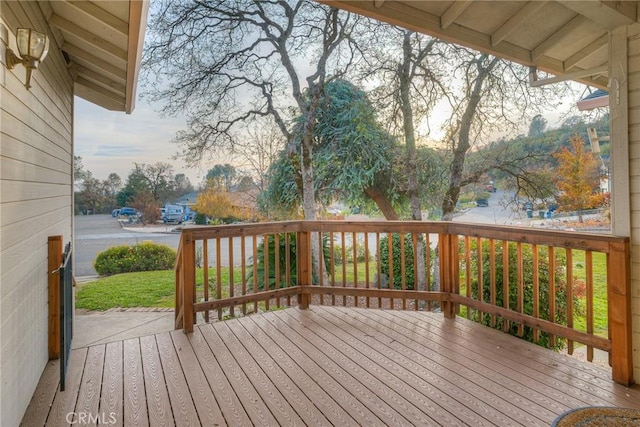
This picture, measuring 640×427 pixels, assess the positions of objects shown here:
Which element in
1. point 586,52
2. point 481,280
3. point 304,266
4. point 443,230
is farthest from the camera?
point 304,266

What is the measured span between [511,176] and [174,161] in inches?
279

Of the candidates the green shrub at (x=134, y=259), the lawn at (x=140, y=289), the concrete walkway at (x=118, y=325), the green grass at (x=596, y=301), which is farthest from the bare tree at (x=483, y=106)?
the green shrub at (x=134, y=259)

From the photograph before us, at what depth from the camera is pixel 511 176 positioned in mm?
6980

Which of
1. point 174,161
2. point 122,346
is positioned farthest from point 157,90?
point 122,346

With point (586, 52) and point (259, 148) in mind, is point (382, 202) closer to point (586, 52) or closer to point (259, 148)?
point (259, 148)

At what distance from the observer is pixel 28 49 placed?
6.57ft

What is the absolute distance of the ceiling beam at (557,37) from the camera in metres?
2.71

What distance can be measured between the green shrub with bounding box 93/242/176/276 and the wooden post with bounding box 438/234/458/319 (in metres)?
7.28

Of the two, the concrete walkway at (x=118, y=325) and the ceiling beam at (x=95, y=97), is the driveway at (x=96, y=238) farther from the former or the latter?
the ceiling beam at (x=95, y=97)

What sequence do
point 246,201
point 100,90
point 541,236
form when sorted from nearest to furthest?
point 541,236, point 100,90, point 246,201

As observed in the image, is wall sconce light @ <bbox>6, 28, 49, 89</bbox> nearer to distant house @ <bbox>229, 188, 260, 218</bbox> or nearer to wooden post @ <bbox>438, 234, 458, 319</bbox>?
wooden post @ <bbox>438, 234, 458, 319</bbox>

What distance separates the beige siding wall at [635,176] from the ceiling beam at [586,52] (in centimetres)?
36

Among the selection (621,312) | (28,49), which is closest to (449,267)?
(621,312)

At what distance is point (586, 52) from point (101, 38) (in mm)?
4223
